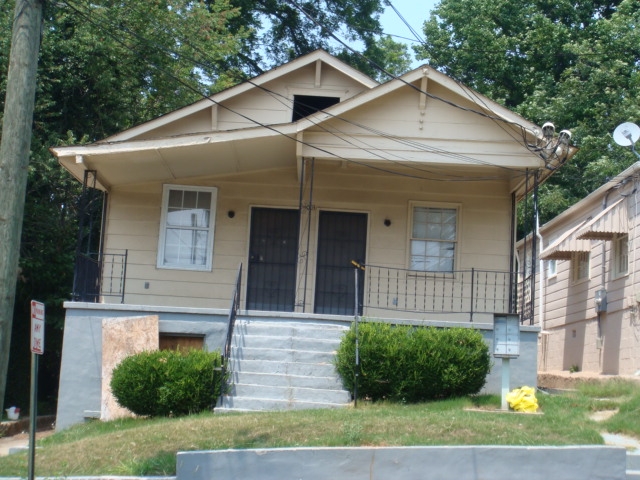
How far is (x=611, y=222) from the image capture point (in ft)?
56.7


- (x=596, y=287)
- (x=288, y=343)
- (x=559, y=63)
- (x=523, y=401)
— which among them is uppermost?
(x=559, y=63)

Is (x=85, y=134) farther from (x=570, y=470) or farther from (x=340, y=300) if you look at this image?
(x=570, y=470)

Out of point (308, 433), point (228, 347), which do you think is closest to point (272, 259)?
point (228, 347)

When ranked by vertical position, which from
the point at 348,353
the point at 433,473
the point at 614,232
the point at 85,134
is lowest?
the point at 433,473

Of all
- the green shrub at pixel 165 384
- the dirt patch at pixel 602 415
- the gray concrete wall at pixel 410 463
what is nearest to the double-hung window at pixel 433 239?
the dirt patch at pixel 602 415

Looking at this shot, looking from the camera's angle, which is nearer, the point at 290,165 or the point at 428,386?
the point at 428,386

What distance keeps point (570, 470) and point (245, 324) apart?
646 centimetres

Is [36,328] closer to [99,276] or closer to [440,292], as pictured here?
[99,276]

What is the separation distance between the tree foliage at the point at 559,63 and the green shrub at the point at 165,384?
15.7 meters

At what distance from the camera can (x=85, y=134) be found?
2108 centimetres

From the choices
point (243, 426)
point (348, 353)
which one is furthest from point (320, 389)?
point (243, 426)

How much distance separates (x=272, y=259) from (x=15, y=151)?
7.71 metres

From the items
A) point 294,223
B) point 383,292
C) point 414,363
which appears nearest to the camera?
point 414,363

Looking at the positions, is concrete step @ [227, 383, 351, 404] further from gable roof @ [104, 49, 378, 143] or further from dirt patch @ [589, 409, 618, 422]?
gable roof @ [104, 49, 378, 143]
